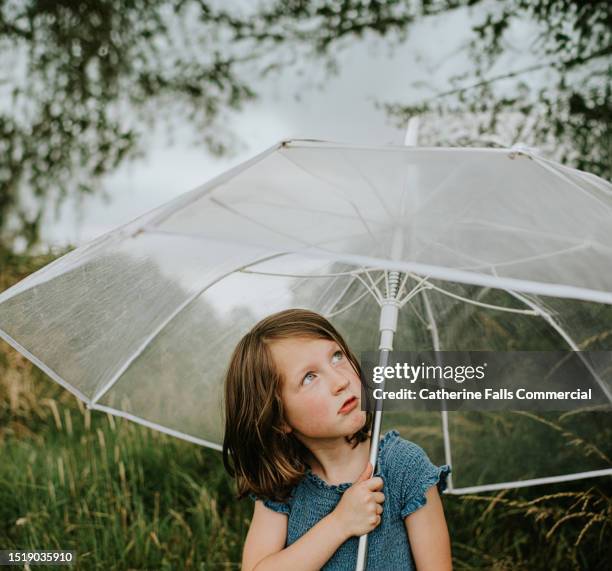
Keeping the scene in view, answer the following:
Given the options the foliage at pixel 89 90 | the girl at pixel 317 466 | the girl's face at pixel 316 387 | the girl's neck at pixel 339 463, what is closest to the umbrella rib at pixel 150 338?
the girl at pixel 317 466

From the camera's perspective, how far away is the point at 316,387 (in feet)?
5.52

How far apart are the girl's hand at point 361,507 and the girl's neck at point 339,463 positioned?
125mm

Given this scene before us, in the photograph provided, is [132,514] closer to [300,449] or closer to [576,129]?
[300,449]

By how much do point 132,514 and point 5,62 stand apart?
4.23 metres

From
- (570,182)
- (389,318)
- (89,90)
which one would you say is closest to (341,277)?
(389,318)

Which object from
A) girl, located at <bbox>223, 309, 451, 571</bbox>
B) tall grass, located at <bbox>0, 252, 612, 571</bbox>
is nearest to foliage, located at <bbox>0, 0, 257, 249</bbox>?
tall grass, located at <bbox>0, 252, 612, 571</bbox>

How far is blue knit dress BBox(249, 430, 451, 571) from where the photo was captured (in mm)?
1680

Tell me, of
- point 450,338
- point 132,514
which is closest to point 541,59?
point 450,338

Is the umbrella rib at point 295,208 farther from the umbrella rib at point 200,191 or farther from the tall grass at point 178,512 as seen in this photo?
the tall grass at point 178,512

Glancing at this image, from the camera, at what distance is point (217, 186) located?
1.41m

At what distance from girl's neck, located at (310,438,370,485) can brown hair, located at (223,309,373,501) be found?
3 cm

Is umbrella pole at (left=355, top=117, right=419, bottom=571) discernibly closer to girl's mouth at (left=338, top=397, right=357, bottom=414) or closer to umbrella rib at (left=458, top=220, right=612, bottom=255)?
girl's mouth at (left=338, top=397, right=357, bottom=414)

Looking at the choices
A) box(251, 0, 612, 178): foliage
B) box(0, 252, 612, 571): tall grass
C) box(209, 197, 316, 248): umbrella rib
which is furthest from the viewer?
box(251, 0, 612, 178): foliage

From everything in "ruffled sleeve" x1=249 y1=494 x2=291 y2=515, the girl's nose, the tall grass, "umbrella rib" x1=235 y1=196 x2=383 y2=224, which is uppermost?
"umbrella rib" x1=235 y1=196 x2=383 y2=224
